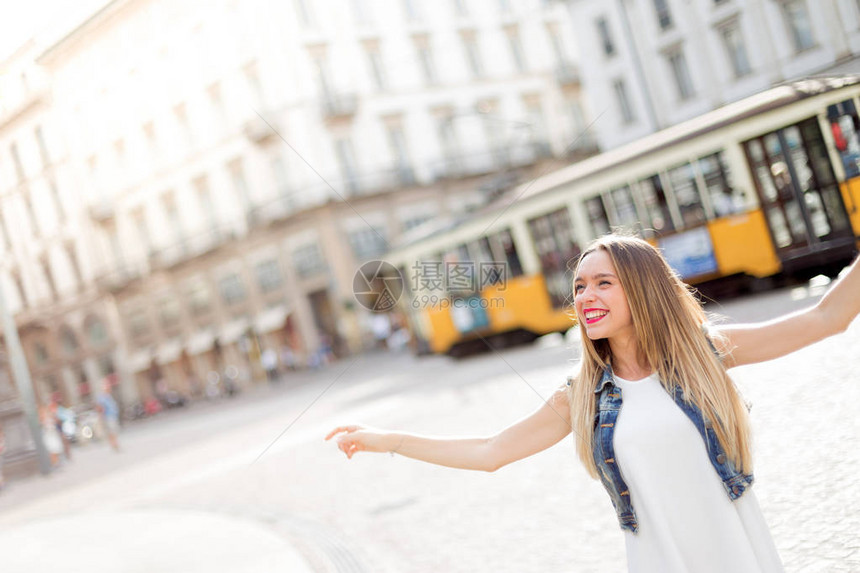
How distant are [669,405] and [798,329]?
1.31 ft

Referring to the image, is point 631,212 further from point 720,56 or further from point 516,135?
point 516,135

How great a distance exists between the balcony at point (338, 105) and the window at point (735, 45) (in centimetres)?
2461

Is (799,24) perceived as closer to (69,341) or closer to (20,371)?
(20,371)

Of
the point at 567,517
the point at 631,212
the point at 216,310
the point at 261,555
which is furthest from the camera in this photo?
the point at 216,310

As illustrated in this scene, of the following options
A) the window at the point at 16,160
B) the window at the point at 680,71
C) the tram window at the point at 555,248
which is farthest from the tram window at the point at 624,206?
the window at the point at 16,160

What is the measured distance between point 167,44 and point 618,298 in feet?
102

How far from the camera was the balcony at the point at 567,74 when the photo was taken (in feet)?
106

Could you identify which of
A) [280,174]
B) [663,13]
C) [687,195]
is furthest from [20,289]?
[280,174]

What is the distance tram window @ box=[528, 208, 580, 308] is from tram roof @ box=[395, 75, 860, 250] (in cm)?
57

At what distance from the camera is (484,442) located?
228 centimetres

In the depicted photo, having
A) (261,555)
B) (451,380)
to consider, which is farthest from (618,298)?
(451,380)

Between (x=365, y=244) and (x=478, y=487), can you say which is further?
(x=365, y=244)

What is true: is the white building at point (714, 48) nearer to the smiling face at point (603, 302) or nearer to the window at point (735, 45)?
the window at point (735, 45)

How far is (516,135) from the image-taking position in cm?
3356
